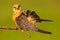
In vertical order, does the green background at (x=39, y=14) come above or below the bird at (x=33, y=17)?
below

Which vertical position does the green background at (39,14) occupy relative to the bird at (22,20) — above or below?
below

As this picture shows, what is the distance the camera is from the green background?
6.08m

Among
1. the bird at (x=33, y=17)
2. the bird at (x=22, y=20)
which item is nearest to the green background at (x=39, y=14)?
the bird at (x=33, y=17)

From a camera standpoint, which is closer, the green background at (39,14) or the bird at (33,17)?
the bird at (33,17)

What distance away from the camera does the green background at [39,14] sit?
20.0 ft

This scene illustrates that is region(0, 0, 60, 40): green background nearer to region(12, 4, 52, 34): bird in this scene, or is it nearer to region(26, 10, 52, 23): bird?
region(26, 10, 52, 23): bird

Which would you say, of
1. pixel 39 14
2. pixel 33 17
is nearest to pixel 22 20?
pixel 33 17

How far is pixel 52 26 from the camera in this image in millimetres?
6559

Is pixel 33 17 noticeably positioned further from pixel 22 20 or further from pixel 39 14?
pixel 39 14

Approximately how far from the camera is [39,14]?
25.0 feet

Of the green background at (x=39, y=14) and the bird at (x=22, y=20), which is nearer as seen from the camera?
the bird at (x=22, y=20)

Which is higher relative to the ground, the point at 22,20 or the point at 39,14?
the point at 22,20

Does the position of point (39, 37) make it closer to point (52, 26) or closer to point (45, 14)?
point (52, 26)

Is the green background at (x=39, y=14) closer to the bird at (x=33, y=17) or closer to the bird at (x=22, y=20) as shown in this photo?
the bird at (x=33, y=17)
